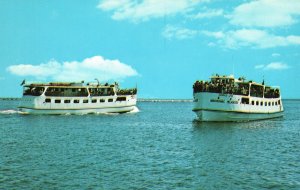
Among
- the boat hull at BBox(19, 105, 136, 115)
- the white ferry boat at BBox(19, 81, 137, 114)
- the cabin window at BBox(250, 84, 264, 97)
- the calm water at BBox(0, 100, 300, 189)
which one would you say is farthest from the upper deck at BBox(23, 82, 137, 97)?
the cabin window at BBox(250, 84, 264, 97)

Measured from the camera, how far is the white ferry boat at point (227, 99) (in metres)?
53.2

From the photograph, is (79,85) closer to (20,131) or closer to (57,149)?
(20,131)

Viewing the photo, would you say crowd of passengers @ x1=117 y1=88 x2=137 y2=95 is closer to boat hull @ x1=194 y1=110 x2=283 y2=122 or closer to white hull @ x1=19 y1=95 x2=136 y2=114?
white hull @ x1=19 y1=95 x2=136 y2=114

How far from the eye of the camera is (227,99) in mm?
53562

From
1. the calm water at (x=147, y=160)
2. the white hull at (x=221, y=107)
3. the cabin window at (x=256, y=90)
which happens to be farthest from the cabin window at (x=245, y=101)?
the calm water at (x=147, y=160)

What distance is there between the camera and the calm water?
22152 mm

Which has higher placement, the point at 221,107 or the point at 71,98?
the point at 71,98

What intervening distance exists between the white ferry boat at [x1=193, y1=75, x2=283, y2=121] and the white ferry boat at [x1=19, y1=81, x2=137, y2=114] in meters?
24.2

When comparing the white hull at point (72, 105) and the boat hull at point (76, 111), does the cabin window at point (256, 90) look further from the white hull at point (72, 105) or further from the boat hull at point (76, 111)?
the boat hull at point (76, 111)

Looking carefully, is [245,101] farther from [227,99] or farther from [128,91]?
[128,91]

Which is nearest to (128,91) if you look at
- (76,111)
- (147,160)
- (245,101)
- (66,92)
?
(76,111)

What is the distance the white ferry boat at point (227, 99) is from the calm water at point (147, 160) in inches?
306

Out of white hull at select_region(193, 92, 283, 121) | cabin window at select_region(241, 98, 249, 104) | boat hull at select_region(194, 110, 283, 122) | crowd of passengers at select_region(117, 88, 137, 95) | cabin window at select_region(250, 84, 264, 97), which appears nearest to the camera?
white hull at select_region(193, 92, 283, 121)

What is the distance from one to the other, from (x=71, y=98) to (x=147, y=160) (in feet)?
148
